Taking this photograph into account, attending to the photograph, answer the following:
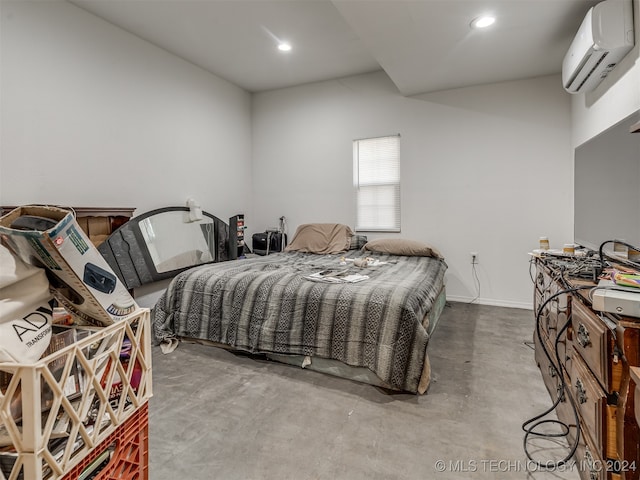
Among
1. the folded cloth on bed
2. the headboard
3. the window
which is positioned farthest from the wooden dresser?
the headboard

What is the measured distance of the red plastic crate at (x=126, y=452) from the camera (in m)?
A: 0.69

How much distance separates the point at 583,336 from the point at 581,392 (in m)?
0.23

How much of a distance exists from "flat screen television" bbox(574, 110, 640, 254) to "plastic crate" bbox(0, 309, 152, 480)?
86.5 inches

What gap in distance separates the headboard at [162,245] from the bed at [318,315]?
72 cm

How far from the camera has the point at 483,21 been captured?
101 inches

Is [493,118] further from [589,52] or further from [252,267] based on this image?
[252,267]

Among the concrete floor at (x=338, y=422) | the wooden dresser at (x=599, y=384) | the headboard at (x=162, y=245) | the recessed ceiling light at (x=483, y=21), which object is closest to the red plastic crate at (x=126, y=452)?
the concrete floor at (x=338, y=422)

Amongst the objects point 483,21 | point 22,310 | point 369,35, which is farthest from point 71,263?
point 483,21

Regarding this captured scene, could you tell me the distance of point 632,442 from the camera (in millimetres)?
975

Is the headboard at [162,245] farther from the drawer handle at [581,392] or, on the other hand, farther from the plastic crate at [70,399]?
the drawer handle at [581,392]

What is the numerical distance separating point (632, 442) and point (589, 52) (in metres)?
2.41

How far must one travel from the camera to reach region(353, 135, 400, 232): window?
4414 mm

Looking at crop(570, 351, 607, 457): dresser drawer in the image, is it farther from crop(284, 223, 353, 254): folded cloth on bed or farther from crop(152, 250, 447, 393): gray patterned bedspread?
crop(284, 223, 353, 254): folded cloth on bed

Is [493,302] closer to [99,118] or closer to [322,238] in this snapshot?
[322,238]
